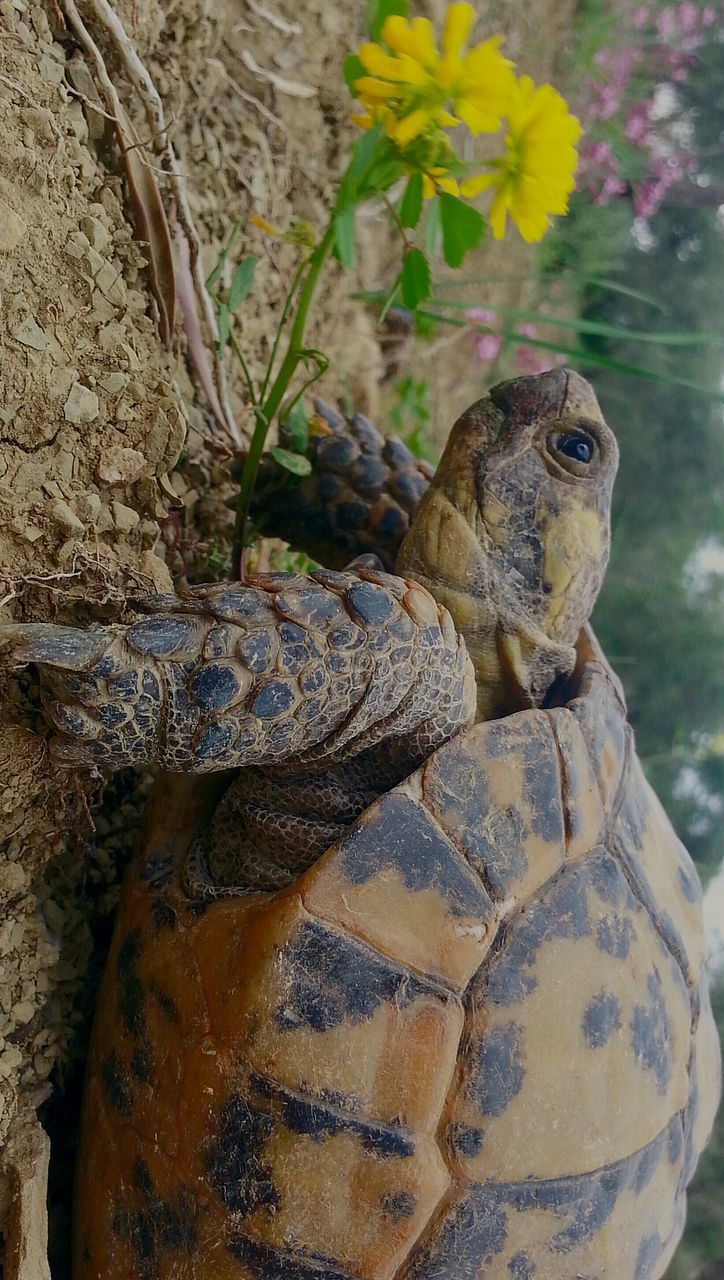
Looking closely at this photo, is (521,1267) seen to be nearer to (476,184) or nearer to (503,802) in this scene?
(503,802)

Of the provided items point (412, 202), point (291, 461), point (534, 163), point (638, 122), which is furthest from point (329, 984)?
point (638, 122)

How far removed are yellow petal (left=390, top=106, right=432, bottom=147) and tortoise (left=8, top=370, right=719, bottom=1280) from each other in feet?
2.08

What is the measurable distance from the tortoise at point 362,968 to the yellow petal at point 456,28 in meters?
0.74

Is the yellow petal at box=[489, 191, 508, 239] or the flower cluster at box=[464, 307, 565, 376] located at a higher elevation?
the yellow petal at box=[489, 191, 508, 239]

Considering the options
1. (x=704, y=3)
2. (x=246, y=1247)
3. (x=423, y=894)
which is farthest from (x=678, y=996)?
(x=704, y=3)

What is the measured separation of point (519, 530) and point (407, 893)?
24.6 inches

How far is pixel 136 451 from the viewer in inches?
48.8

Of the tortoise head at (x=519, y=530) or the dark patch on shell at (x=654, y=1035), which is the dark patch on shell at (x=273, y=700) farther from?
the dark patch on shell at (x=654, y=1035)

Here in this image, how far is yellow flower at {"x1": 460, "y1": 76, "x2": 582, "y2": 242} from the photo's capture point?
137cm

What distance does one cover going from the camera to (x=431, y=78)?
1.27 m

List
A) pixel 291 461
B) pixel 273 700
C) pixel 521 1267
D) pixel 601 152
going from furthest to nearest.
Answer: pixel 601 152 → pixel 291 461 → pixel 521 1267 → pixel 273 700

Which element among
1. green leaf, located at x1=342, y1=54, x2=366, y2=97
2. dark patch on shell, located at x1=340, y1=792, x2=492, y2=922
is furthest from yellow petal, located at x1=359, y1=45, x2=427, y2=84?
dark patch on shell, located at x1=340, y1=792, x2=492, y2=922

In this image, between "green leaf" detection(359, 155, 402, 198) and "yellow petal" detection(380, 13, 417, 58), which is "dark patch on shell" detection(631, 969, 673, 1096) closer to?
"green leaf" detection(359, 155, 402, 198)

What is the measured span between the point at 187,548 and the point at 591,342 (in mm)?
3731
